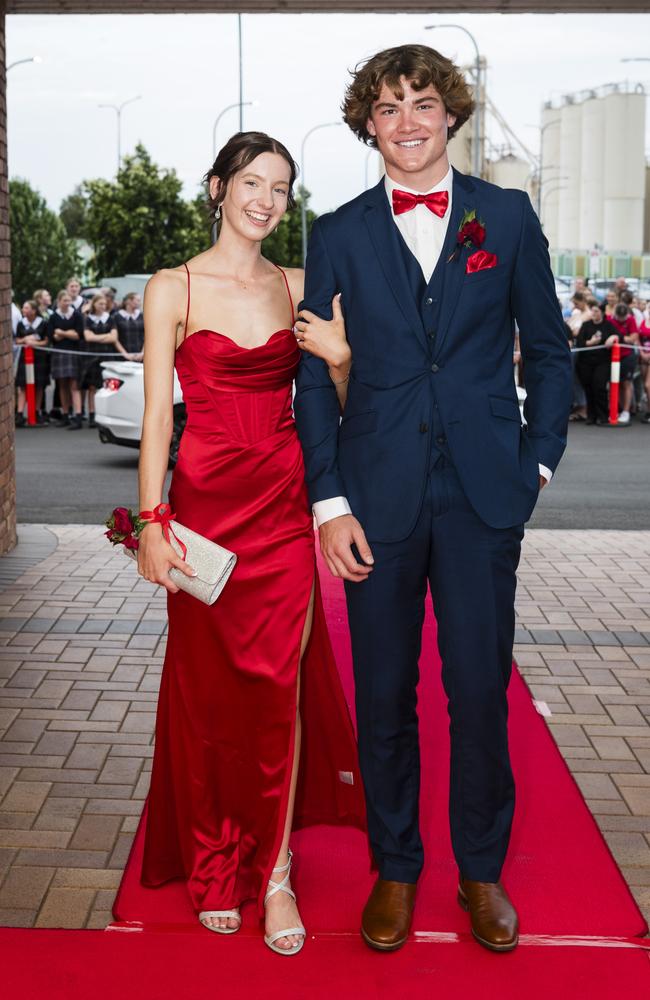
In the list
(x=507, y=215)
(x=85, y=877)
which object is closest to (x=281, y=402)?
(x=507, y=215)

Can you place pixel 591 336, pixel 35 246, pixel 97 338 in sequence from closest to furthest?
pixel 97 338
pixel 591 336
pixel 35 246

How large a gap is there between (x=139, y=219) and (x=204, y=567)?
5064cm

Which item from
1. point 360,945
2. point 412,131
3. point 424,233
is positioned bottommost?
point 360,945

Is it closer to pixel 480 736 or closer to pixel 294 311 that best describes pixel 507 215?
pixel 294 311

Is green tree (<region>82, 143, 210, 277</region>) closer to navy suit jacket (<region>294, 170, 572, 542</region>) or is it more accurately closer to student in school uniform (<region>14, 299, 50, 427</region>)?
student in school uniform (<region>14, 299, 50, 427</region>)

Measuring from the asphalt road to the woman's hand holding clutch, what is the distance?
6338 millimetres

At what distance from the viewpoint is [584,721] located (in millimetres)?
4645

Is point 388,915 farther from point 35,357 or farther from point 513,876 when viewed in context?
point 35,357

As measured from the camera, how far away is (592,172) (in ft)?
326

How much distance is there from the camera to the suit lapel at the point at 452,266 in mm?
2773

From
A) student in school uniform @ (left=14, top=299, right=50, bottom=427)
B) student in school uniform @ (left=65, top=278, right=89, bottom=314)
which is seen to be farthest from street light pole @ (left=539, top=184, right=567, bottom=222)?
student in school uniform @ (left=14, top=299, right=50, bottom=427)

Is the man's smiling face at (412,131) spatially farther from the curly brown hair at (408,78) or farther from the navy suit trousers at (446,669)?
the navy suit trousers at (446,669)

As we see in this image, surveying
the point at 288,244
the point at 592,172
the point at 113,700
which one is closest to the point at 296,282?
the point at 113,700

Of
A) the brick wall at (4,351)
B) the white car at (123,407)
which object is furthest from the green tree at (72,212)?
the brick wall at (4,351)
